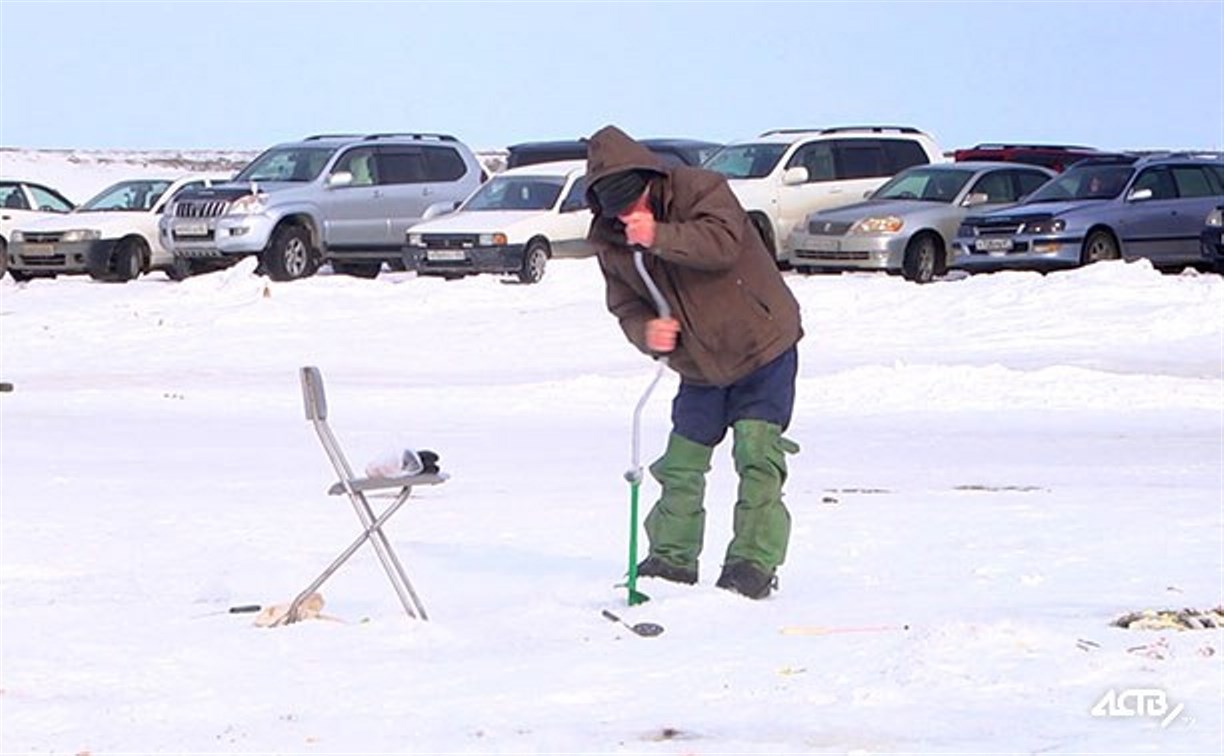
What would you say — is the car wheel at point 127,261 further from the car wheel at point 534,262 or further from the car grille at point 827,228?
the car grille at point 827,228

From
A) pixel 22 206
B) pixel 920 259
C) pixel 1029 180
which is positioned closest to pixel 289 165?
pixel 22 206

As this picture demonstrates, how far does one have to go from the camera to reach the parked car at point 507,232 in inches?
1085

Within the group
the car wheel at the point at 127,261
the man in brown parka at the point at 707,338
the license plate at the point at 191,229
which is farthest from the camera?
the car wheel at the point at 127,261

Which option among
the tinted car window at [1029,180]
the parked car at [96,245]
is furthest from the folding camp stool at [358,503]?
the parked car at [96,245]

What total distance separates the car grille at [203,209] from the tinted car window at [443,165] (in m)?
3.11

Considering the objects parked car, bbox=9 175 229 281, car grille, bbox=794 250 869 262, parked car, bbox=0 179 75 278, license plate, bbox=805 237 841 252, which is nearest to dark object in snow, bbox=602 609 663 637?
car grille, bbox=794 250 869 262

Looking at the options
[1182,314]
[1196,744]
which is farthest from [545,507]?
[1182,314]

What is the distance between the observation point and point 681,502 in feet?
28.0

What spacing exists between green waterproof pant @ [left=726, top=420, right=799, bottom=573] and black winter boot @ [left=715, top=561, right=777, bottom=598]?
0.07 ft

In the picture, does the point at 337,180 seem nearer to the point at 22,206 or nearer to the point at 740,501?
the point at 22,206

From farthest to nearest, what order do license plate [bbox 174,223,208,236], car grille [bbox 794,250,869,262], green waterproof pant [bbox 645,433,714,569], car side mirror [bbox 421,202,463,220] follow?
car side mirror [bbox 421,202,463,220] < license plate [bbox 174,223,208,236] < car grille [bbox 794,250,869,262] < green waterproof pant [bbox 645,433,714,569]

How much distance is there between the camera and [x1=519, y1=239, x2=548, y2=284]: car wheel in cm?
2773

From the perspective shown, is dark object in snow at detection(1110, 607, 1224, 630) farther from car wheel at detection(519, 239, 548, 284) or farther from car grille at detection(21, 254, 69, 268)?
car grille at detection(21, 254, 69, 268)

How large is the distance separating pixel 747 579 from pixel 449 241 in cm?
1969
